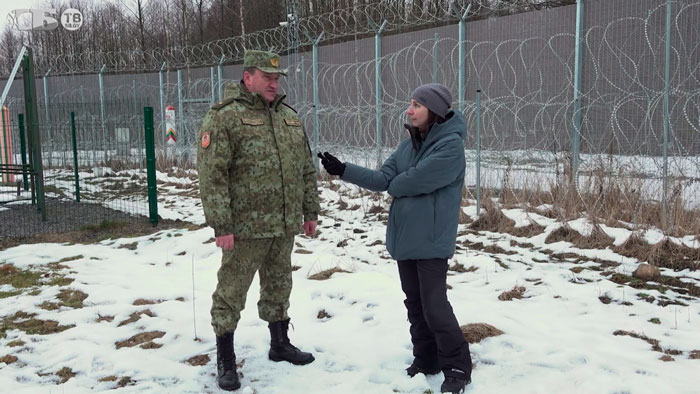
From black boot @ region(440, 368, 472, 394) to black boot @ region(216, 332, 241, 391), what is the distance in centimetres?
97

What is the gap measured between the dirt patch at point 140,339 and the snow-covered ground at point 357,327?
4 centimetres

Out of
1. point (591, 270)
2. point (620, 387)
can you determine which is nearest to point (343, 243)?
point (591, 270)

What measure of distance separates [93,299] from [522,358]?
2975mm

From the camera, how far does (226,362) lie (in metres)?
2.79

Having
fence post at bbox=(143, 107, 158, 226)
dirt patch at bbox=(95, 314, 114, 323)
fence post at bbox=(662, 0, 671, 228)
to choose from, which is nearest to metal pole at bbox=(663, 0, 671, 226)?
fence post at bbox=(662, 0, 671, 228)

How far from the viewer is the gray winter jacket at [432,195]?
2527 mm

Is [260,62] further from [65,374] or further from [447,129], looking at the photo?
[65,374]

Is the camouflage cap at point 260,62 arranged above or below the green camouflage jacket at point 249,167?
above

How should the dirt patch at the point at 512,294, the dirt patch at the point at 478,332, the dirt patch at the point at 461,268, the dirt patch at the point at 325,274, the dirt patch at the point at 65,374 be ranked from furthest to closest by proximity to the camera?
the dirt patch at the point at 461,268, the dirt patch at the point at 325,274, the dirt patch at the point at 512,294, the dirt patch at the point at 478,332, the dirt patch at the point at 65,374

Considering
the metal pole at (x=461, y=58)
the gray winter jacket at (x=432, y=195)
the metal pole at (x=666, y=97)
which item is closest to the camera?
the gray winter jacket at (x=432, y=195)

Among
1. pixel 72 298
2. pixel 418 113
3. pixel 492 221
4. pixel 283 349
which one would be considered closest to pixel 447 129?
pixel 418 113

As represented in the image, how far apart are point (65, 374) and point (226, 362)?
89 cm

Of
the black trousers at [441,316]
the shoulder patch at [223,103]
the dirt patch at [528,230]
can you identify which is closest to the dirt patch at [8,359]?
the shoulder patch at [223,103]

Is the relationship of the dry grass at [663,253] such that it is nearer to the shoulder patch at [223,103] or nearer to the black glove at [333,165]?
the black glove at [333,165]
